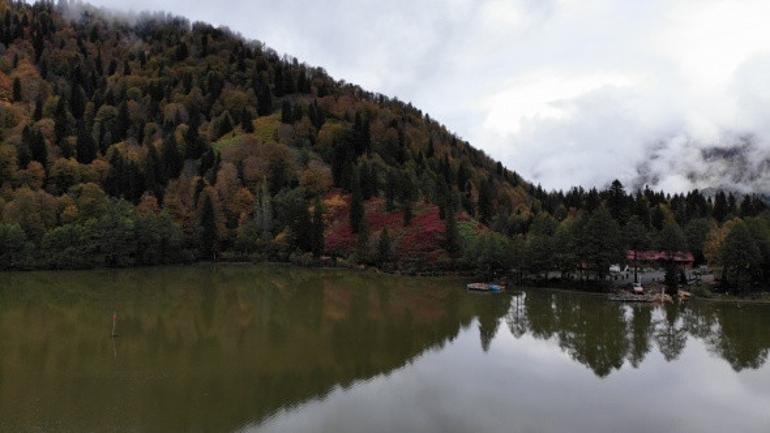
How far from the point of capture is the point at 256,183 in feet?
335

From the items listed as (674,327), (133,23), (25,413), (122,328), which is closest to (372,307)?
(122,328)

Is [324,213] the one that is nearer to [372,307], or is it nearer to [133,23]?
[372,307]

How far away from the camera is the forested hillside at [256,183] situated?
239 feet

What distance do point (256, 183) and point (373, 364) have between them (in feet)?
246

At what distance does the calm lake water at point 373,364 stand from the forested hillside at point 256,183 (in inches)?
733

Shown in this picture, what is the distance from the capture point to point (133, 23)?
565 feet

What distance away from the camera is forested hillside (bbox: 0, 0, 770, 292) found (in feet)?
239

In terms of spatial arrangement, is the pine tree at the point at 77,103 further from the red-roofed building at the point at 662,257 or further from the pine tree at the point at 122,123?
the red-roofed building at the point at 662,257

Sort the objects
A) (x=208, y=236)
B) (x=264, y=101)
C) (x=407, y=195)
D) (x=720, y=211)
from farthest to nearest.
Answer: (x=264, y=101) < (x=720, y=211) < (x=407, y=195) < (x=208, y=236)

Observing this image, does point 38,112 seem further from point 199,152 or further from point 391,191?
point 391,191

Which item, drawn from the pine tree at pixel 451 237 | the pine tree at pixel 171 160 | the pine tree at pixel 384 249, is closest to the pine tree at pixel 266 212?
the pine tree at pixel 171 160

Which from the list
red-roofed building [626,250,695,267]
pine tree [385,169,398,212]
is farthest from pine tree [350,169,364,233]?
red-roofed building [626,250,695,267]

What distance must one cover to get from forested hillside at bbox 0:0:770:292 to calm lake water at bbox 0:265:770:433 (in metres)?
18.6

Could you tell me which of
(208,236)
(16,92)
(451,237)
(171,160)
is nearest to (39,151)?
(171,160)
